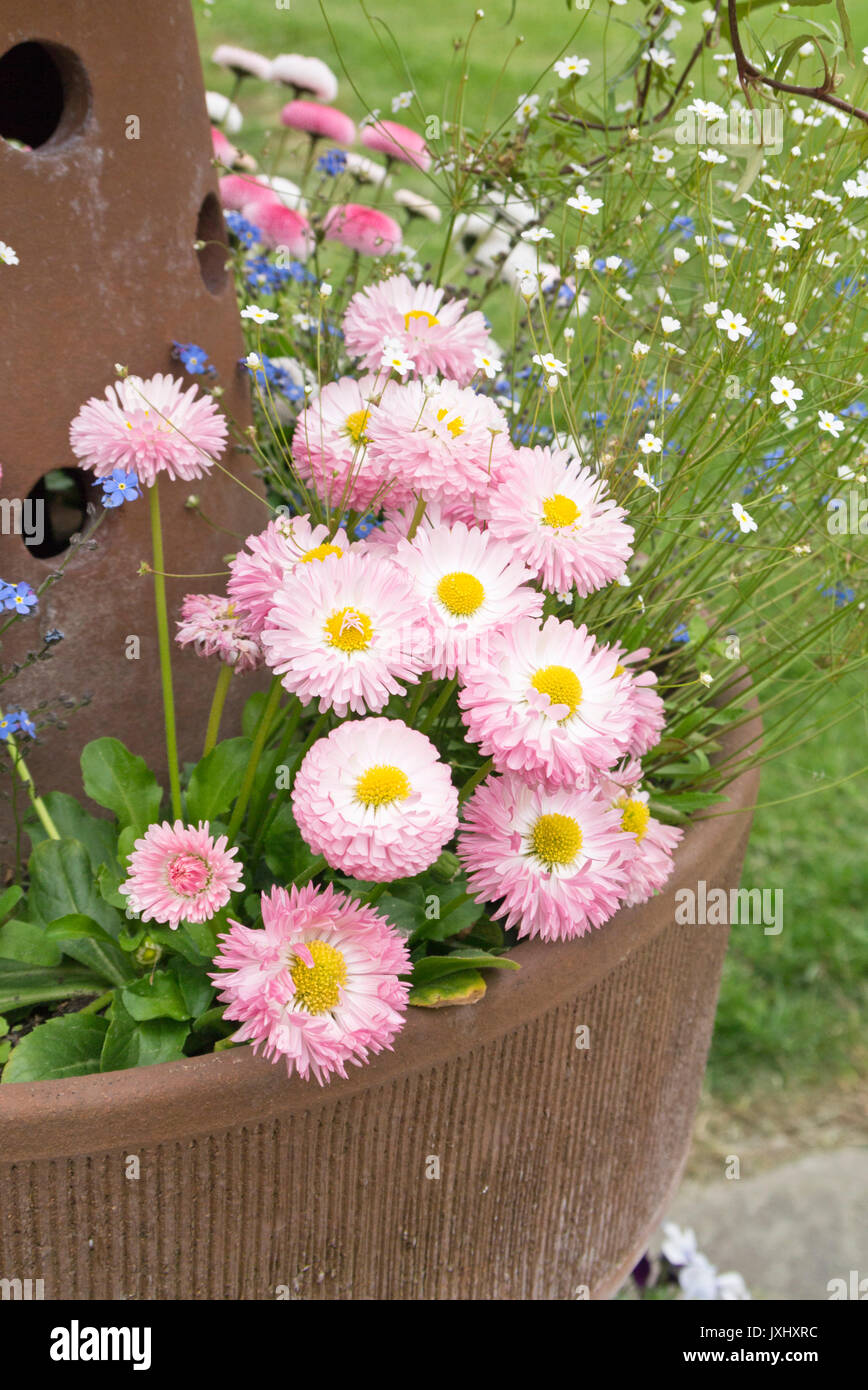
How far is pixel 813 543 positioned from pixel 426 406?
705 mm

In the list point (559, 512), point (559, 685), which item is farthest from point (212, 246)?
point (559, 685)

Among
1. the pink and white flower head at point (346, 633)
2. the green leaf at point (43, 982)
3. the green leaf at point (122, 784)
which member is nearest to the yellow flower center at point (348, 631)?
the pink and white flower head at point (346, 633)

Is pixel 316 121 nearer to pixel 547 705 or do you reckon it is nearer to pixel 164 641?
pixel 164 641

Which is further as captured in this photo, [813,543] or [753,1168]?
[753,1168]

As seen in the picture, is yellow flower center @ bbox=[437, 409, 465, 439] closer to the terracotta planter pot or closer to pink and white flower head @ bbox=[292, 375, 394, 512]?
pink and white flower head @ bbox=[292, 375, 394, 512]

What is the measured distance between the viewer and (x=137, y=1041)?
98 centimetres

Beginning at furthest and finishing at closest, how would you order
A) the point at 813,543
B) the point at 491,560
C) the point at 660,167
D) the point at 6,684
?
the point at 813,543
the point at 660,167
the point at 6,684
the point at 491,560

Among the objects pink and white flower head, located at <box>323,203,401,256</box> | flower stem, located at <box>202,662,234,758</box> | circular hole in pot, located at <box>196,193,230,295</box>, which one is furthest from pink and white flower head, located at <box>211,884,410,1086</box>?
pink and white flower head, located at <box>323,203,401,256</box>

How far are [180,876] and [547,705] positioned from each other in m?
0.28

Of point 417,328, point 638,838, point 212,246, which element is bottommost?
point 638,838

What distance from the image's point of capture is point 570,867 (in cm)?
92

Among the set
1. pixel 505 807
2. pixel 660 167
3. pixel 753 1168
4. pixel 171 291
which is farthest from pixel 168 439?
pixel 753 1168
